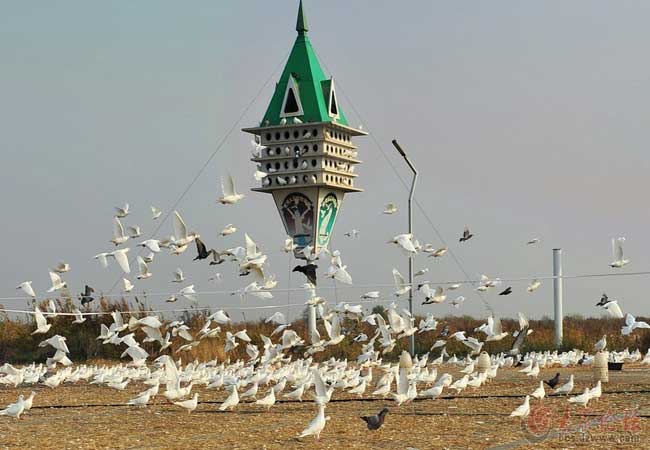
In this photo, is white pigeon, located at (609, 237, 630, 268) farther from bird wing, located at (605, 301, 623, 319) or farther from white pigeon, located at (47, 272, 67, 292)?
white pigeon, located at (47, 272, 67, 292)

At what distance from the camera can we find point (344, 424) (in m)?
12.1

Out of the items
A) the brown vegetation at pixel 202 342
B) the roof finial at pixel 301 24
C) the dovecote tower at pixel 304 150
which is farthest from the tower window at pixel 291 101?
the brown vegetation at pixel 202 342

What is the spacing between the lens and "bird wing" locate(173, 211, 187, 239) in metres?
16.7

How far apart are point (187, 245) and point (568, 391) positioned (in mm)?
6859

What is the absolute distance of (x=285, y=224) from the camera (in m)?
32.8

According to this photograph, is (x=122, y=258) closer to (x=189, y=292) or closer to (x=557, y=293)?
(x=189, y=292)

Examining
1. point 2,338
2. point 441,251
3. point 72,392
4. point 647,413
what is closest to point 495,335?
point 441,251

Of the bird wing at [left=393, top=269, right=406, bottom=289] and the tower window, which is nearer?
the bird wing at [left=393, top=269, right=406, bottom=289]

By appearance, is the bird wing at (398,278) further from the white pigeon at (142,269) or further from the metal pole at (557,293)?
the metal pole at (557,293)

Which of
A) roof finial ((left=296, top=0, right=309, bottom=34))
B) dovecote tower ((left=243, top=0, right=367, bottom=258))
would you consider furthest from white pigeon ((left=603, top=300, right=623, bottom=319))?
roof finial ((left=296, top=0, right=309, bottom=34))

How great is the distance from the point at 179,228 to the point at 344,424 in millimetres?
5963

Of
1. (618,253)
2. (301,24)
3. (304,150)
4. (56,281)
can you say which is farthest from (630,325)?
(301,24)

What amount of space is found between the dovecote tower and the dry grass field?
52.8ft

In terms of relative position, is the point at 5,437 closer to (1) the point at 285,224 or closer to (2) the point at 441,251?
(2) the point at 441,251
